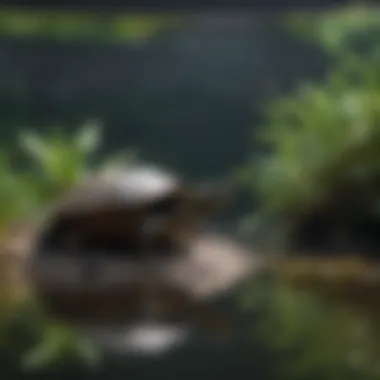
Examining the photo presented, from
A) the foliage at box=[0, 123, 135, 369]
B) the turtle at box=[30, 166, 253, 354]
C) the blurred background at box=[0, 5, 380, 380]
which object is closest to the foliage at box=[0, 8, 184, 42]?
the blurred background at box=[0, 5, 380, 380]

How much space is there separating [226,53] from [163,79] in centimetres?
16

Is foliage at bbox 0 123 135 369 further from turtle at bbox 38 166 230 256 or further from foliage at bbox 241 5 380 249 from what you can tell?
foliage at bbox 241 5 380 249

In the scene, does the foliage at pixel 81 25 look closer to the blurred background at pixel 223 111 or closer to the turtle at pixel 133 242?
the blurred background at pixel 223 111

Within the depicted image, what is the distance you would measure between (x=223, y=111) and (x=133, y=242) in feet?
1.36

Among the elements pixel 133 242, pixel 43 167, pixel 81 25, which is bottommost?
pixel 133 242

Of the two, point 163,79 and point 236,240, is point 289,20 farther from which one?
point 236,240

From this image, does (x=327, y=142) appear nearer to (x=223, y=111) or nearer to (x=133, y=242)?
(x=223, y=111)

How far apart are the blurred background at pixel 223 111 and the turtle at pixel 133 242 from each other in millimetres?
110

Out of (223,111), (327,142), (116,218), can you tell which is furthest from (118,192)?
(327,142)

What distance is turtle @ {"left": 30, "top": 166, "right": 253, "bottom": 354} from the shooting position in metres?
1.25

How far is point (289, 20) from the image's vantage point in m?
1.55

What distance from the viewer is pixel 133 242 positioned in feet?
4.54

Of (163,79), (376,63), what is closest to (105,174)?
(163,79)

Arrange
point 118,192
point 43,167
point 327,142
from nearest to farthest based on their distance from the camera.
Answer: point 118,192, point 327,142, point 43,167
